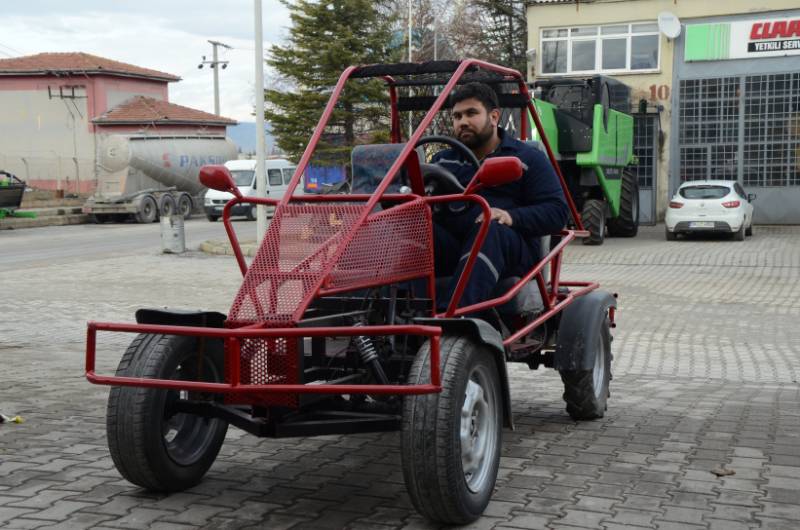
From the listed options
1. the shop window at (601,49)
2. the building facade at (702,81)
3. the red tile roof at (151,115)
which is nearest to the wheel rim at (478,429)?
the building facade at (702,81)

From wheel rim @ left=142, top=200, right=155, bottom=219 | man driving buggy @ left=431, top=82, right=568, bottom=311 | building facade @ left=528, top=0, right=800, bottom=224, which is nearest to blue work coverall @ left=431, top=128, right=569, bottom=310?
man driving buggy @ left=431, top=82, right=568, bottom=311

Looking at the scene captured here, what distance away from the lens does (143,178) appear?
3778cm

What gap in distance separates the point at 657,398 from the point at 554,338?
4.41 feet

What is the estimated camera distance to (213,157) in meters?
41.7

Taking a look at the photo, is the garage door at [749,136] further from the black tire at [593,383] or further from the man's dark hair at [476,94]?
the man's dark hair at [476,94]

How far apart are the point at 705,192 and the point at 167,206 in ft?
65.8

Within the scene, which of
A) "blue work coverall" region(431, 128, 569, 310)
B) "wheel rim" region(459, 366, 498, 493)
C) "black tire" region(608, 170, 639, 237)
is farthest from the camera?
"black tire" region(608, 170, 639, 237)

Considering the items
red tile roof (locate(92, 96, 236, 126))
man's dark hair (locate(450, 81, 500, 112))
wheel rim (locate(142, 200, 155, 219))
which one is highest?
red tile roof (locate(92, 96, 236, 126))

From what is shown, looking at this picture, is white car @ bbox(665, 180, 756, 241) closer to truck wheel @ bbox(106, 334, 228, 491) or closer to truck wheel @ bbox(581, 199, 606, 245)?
truck wheel @ bbox(581, 199, 606, 245)

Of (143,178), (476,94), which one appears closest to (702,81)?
(143,178)

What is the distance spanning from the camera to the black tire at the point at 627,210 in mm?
26594

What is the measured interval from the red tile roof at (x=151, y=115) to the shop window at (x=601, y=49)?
66.2ft

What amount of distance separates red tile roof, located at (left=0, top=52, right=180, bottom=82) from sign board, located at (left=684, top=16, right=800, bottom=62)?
29305mm

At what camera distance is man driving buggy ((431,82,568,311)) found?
5445 mm
